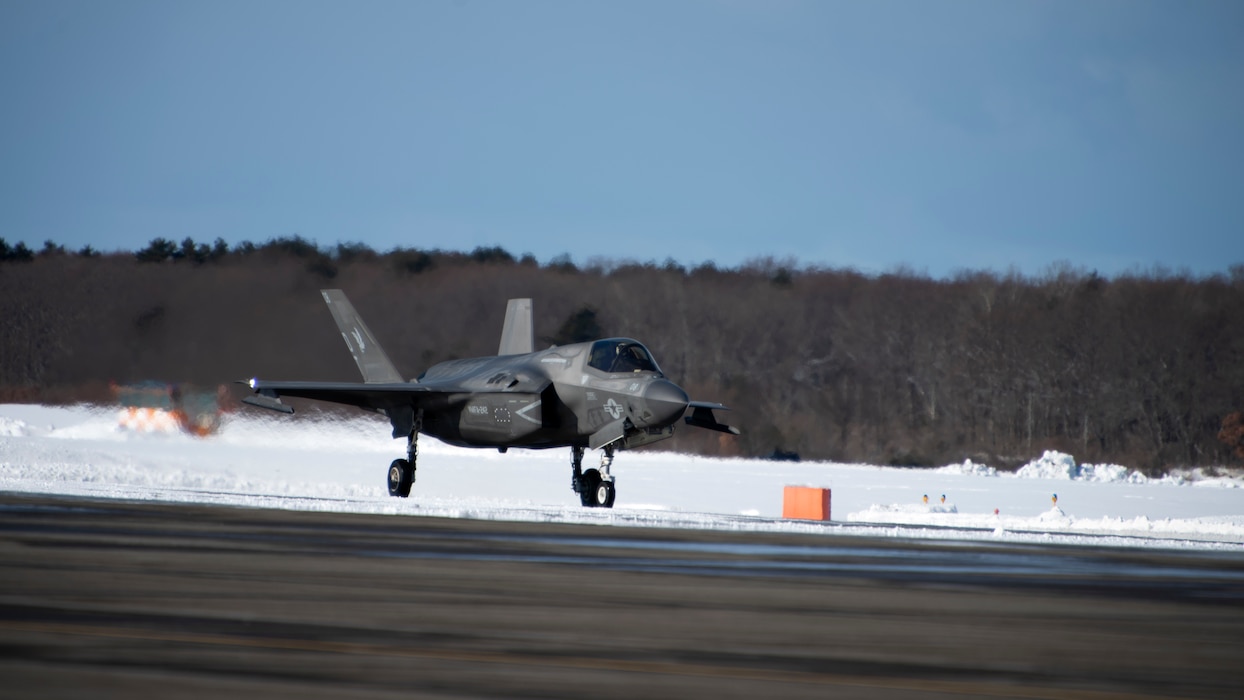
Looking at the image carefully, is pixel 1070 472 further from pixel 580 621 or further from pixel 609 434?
pixel 580 621

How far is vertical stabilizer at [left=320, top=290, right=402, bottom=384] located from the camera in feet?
98.2

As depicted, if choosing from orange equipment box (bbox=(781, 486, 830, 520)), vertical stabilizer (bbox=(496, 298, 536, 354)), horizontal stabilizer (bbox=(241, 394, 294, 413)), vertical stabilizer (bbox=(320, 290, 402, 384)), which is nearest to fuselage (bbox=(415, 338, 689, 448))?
vertical stabilizer (bbox=(496, 298, 536, 354))

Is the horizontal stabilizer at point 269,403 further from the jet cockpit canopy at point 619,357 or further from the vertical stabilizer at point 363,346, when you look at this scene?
the jet cockpit canopy at point 619,357

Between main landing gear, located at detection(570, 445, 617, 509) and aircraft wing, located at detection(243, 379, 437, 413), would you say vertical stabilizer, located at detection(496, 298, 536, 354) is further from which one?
main landing gear, located at detection(570, 445, 617, 509)

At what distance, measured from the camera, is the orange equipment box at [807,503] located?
936 inches

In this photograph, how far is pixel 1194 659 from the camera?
705 centimetres

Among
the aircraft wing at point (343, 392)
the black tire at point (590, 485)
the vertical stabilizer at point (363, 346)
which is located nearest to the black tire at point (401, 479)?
the aircraft wing at point (343, 392)

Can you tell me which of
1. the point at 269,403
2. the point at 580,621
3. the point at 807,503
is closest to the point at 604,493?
the point at 807,503

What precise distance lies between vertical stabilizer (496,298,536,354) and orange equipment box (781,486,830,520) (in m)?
6.82

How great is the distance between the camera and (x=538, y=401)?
81.3 ft

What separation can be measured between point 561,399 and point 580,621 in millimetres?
16986

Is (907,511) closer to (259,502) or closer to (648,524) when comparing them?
(648,524)

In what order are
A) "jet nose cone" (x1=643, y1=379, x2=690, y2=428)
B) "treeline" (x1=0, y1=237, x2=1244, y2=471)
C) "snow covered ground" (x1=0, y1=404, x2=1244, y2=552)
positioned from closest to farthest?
"snow covered ground" (x1=0, y1=404, x2=1244, y2=552) < "jet nose cone" (x1=643, y1=379, x2=690, y2=428) < "treeline" (x1=0, y1=237, x2=1244, y2=471)

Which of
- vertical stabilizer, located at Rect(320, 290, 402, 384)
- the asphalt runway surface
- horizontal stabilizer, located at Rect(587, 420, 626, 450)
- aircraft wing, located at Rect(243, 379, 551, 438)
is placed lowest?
the asphalt runway surface
